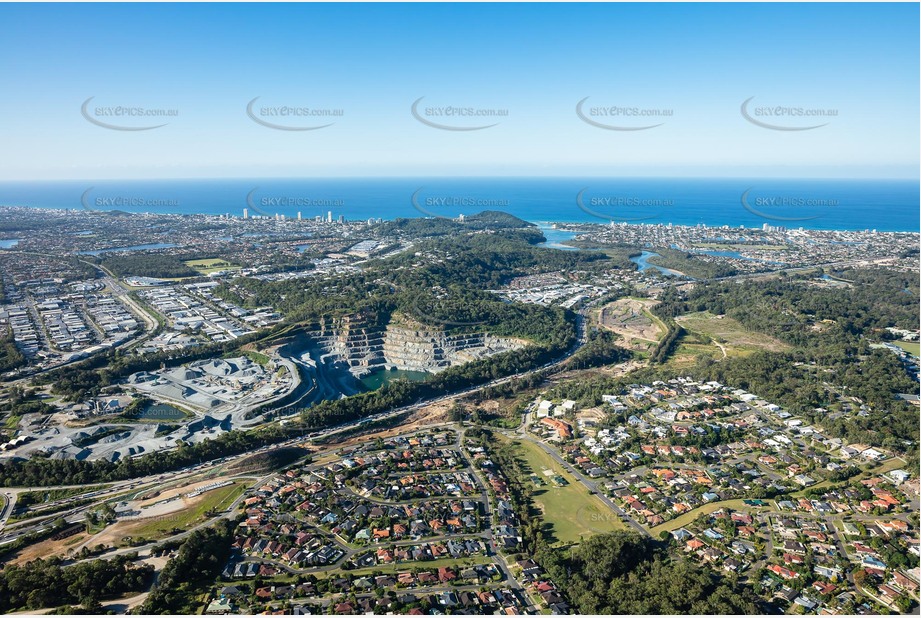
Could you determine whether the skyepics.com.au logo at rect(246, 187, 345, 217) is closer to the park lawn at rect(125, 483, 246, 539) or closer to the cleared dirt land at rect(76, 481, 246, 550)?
the cleared dirt land at rect(76, 481, 246, 550)

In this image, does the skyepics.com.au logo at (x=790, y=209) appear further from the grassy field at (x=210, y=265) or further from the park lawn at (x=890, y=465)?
the grassy field at (x=210, y=265)

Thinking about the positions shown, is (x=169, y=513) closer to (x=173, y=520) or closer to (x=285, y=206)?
(x=173, y=520)

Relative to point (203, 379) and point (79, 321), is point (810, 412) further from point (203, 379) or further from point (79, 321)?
point (79, 321)

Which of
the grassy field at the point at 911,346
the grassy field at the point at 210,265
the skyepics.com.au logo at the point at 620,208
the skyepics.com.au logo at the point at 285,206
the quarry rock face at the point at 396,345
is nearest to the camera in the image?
the grassy field at the point at 911,346

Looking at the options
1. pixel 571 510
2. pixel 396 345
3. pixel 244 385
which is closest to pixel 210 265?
pixel 396 345

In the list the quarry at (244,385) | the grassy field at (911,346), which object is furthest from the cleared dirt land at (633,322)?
the grassy field at (911,346)

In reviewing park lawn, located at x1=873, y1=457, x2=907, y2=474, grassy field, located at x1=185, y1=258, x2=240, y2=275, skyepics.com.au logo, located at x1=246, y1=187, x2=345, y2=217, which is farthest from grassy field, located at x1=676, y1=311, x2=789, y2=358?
skyepics.com.au logo, located at x1=246, y1=187, x2=345, y2=217

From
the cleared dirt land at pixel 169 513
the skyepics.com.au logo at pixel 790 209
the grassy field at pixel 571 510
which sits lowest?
the grassy field at pixel 571 510
